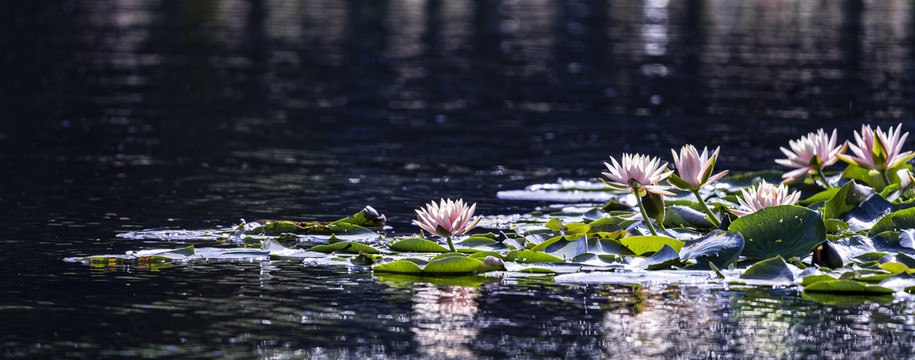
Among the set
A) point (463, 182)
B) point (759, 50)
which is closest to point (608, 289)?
point (463, 182)

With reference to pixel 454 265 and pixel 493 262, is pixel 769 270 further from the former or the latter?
pixel 454 265

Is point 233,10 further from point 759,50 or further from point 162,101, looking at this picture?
point 162,101

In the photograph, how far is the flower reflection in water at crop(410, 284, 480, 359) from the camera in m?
5.19

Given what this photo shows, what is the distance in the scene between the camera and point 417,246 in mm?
7398

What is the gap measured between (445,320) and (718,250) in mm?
1854

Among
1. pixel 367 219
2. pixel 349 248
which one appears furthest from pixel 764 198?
pixel 367 219

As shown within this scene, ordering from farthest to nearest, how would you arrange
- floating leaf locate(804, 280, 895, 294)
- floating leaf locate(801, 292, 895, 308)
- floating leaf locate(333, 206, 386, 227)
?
1. floating leaf locate(333, 206, 386, 227)
2. floating leaf locate(804, 280, 895, 294)
3. floating leaf locate(801, 292, 895, 308)

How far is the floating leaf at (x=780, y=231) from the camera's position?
6.74 meters

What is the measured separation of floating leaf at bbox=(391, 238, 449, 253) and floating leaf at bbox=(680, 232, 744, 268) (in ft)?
4.85

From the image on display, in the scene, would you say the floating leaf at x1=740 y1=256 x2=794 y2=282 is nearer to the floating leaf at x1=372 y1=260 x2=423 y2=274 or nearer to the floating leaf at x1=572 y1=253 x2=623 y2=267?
the floating leaf at x1=572 y1=253 x2=623 y2=267

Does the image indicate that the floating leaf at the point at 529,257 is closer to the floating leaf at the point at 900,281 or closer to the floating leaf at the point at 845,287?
the floating leaf at the point at 845,287

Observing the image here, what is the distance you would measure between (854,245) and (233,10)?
159ft

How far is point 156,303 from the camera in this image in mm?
5973

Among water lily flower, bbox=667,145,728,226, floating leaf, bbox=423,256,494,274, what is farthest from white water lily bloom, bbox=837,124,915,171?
floating leaf, bbox=423,256,494,274
